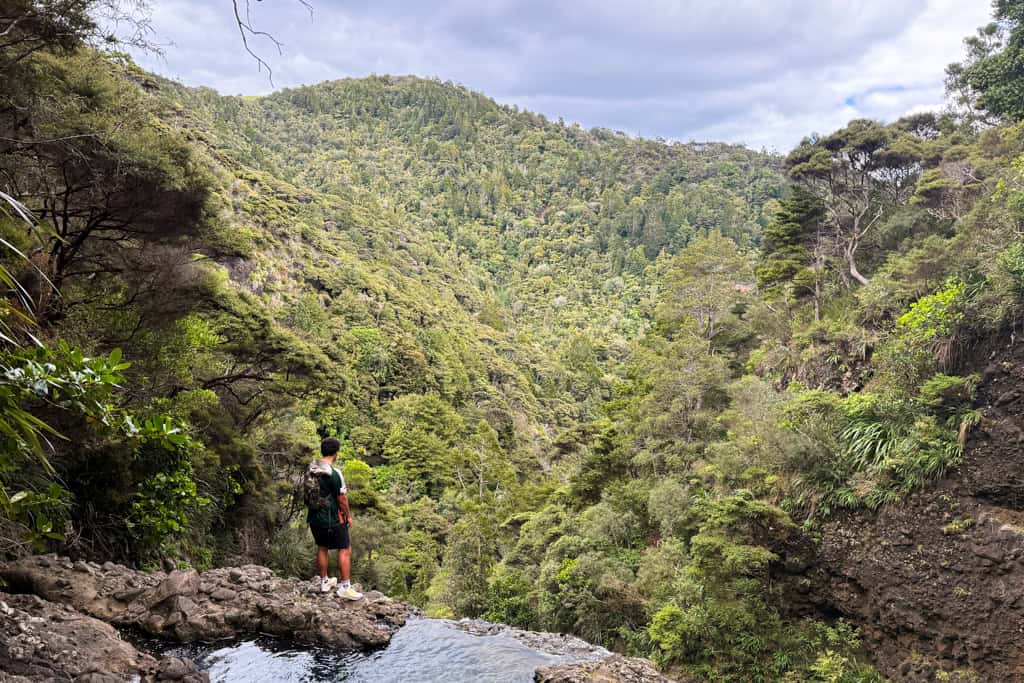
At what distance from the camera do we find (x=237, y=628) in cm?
542

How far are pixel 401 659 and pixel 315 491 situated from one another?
5.80 ft

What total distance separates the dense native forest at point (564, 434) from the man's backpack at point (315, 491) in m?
1.21

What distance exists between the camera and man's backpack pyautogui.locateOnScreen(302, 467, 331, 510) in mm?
5859

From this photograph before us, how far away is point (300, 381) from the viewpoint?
16672 millimetres

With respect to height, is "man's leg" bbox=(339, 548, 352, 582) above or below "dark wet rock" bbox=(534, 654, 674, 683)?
above

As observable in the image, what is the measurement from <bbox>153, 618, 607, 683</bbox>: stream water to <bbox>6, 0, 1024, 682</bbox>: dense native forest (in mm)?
1860

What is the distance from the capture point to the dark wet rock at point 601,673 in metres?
4.91

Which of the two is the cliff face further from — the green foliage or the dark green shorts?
the green foliage

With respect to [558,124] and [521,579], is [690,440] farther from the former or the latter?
[558,124]

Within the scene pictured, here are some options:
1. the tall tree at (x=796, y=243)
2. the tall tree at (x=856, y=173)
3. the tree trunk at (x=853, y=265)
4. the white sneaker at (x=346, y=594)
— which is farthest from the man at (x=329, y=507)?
the tall tree at (x=796, y=243)

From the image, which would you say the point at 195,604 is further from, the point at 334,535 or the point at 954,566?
the point at 954,566

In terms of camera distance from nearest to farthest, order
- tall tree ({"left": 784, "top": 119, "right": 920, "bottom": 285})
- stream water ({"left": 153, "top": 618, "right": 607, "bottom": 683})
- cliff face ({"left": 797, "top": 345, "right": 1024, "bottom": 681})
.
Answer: stream water ({"left": 153, "top": 618, "right": 607, "bottom": 683}), cliff face ({"left": 797, "top": 345, "right": 1024, "bottom": 681}), tall tree ({"left": 784, "top": 119, "right": 920, "bottom": 285})

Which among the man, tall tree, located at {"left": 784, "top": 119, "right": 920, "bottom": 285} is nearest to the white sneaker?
the man

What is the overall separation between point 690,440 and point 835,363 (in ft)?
15.9
